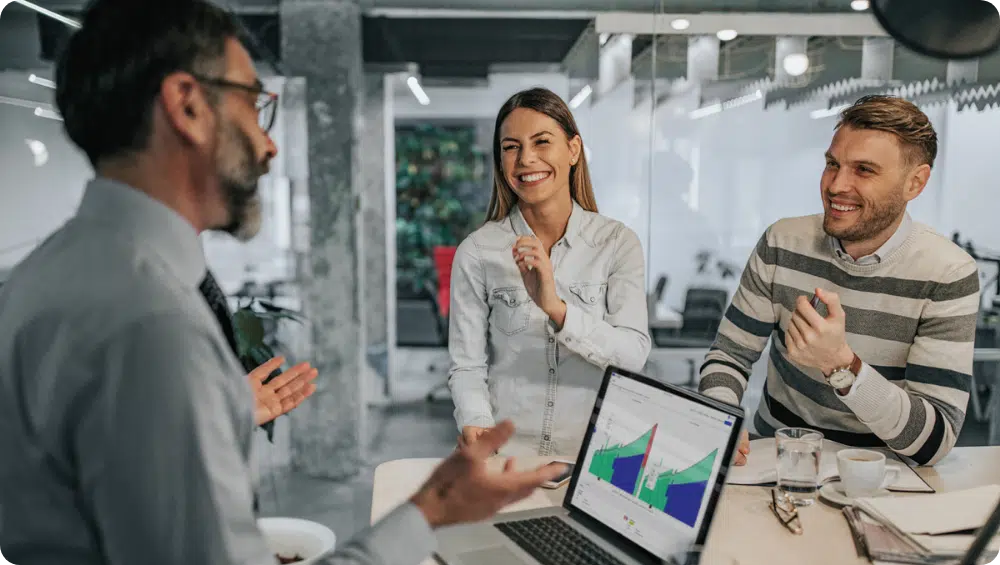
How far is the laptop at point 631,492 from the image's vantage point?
1.17m

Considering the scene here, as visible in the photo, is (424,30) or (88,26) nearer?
(88,26)

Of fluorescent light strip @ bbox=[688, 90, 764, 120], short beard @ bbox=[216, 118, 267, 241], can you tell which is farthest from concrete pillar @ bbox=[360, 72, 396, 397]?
short beard @ bbox=[216, 118, 267, 241]

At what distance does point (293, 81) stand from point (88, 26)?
3678 mm

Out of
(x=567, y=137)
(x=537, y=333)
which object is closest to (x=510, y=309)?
(x=537, y=333)

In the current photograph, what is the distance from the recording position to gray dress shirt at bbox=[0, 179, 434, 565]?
70 centimetres

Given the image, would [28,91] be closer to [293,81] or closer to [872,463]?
[293,81]

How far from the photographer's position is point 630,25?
4441 millimetres

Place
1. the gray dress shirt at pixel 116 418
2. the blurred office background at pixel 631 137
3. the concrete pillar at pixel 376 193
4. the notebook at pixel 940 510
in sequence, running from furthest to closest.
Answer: the concrete pillar at pixel 376 193 < the blurred office background at pixel 631 137 < the notebook at pixel 940 510 < the gray dress shirt at pixel 116 418

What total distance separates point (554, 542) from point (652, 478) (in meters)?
0.20

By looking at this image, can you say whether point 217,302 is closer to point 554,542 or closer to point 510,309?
point 510,309

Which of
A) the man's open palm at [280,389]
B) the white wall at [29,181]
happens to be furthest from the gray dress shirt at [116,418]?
the white wall at [29,181]

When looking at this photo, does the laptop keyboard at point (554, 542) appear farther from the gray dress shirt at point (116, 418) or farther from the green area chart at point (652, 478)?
the gray dress shirt at point (116, 418)

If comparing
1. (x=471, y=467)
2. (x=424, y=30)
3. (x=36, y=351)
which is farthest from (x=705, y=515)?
(x=424, y=30)

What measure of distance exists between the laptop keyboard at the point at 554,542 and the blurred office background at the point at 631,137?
2.87m
